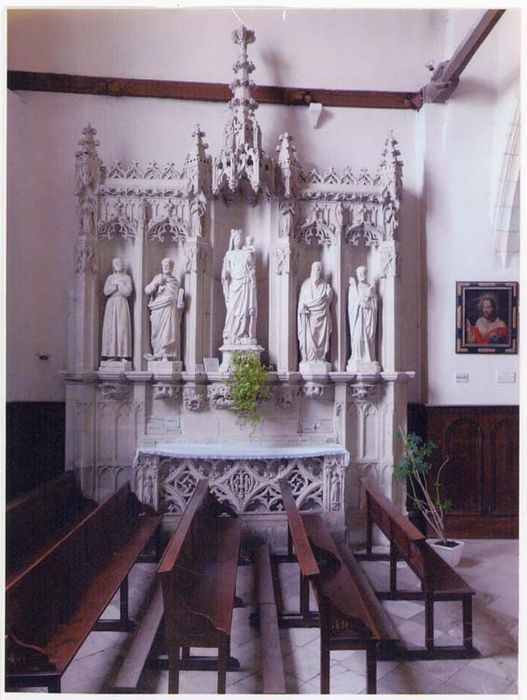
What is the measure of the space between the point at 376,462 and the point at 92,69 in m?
5.52

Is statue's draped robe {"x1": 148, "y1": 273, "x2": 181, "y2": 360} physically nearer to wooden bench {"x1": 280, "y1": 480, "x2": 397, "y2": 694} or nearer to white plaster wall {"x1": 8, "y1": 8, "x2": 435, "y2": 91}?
wooden bench {"x1": 280, "y1": 480, "x2": 397, "y2": 694}

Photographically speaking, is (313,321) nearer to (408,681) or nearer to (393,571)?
(393,571)

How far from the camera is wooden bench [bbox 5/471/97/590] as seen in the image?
4.29 meters

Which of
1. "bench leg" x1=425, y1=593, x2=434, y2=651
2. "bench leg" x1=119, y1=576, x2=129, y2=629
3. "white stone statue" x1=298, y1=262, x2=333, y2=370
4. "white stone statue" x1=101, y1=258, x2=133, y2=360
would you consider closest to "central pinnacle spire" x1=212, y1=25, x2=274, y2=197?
"white stone statue" x1=298, y1=262, x2=333, y2=370

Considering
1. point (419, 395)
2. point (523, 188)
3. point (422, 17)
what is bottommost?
point (419, 395)

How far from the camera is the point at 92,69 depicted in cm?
647

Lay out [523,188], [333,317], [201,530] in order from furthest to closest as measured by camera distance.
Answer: [333,317], [201,530], [523,188]

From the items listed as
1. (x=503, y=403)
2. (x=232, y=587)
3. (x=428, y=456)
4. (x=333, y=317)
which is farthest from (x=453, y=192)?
(x=232, y=587)

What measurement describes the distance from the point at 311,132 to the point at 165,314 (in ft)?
9.43

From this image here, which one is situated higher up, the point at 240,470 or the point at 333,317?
the point at 333,317

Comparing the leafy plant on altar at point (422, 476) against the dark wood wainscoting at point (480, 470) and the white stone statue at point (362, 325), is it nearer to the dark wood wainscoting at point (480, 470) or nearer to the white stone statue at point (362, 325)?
the dark wood wainscoting at point (480, 470)

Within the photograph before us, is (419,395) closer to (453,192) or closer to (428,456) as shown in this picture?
(428,456)

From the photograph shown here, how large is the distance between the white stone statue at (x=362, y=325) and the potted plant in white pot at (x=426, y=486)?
921 mm

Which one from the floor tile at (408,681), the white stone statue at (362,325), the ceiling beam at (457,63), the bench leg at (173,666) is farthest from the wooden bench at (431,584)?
the ceiling beam at (457,63)
